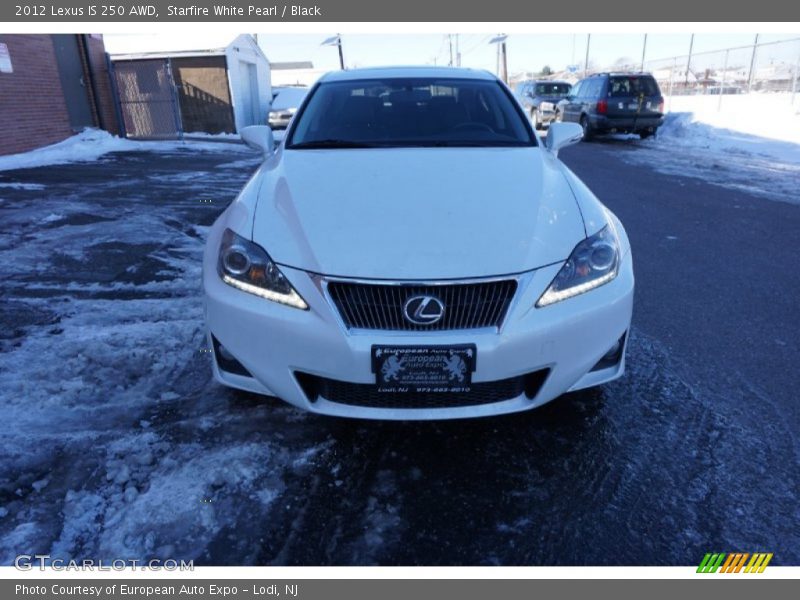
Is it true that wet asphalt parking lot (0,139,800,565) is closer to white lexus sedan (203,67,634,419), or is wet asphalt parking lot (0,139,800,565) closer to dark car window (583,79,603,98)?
white lexus sedan (203,67,634,419)

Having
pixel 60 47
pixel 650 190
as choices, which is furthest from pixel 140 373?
pixel 60 47

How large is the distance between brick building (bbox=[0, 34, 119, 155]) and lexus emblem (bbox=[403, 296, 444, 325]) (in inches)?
467

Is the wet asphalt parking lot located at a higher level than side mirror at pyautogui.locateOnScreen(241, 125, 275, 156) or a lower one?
lower

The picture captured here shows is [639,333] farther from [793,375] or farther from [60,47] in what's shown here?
[60,47]

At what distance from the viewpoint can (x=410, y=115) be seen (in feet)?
11.2

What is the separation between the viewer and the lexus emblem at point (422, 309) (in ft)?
6.40

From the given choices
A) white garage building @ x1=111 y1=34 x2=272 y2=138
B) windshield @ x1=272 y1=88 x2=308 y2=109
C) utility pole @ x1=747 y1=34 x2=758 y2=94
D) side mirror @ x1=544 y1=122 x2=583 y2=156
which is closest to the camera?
side mirror @ x1=544 y1=122 x2=583 y2=156

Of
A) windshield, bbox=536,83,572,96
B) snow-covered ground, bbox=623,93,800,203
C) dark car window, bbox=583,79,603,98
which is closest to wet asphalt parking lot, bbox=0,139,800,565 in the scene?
A: snow-covered ground, bbox=623,93,800,203

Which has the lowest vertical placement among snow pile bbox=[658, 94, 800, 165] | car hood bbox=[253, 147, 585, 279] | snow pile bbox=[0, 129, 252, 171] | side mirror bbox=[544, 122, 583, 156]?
snow pile bbox=[658, 94, 800, 165]

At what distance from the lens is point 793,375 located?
2811 mm

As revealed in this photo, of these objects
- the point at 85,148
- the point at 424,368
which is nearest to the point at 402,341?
the point at 424,368

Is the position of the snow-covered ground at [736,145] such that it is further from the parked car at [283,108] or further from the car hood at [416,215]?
the parked car at [283,108]

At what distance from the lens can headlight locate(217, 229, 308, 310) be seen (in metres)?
2.05

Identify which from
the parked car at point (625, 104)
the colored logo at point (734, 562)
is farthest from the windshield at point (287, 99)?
the colored logo at point (734, 562)
